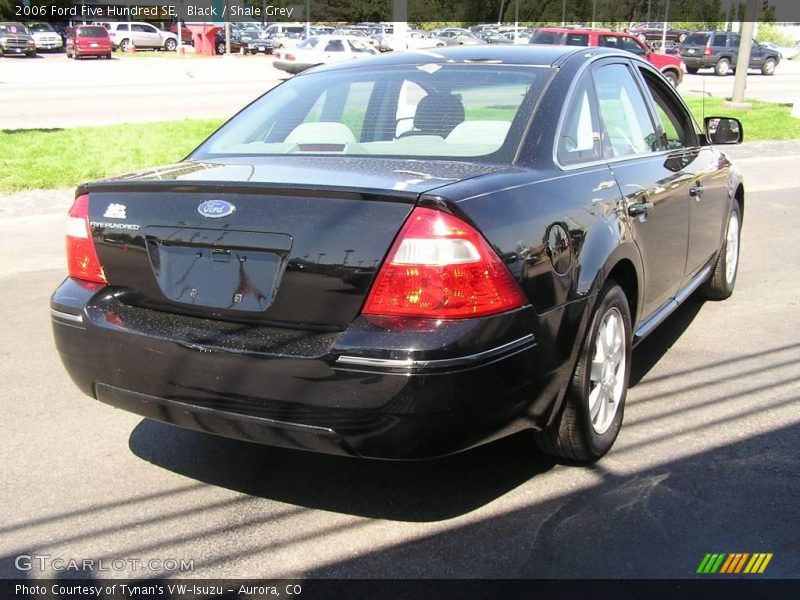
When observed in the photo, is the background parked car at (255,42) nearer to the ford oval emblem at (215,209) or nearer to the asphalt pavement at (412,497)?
the asphalt pavement at (412,497)

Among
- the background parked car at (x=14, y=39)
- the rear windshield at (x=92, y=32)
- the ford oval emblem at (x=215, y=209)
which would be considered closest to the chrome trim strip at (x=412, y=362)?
the ford oval emblem at (x=215, y=209)

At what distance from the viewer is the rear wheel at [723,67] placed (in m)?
36.9

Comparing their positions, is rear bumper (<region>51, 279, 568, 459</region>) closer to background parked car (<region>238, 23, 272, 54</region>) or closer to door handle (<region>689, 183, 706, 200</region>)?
door handle (<region>689, 183, 706, 200</region>)

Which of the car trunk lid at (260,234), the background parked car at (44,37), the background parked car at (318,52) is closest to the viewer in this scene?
the car trunk lid at (260,234)

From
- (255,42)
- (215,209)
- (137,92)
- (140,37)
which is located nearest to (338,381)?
(215,209)

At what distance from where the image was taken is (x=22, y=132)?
1324 cm

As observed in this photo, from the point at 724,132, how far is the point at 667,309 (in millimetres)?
1723

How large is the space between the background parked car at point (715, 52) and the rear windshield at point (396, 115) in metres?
36.6

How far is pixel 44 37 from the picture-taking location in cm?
4850

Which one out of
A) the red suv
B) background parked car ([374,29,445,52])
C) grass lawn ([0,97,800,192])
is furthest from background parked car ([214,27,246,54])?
grass lawn ([0,97,800,192])

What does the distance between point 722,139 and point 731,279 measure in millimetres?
1158

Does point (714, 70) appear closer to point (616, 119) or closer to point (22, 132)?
point (22, 132)

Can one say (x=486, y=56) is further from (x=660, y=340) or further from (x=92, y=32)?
(x=92, y=32)

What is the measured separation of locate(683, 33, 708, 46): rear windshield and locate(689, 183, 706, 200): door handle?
35994mm
